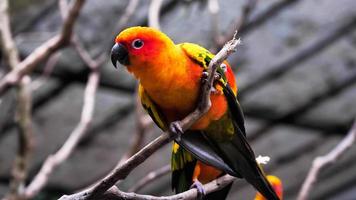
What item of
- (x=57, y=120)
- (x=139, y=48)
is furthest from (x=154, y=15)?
(x=57, y=120)

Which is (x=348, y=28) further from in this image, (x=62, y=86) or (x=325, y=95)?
(x=62, y=86)

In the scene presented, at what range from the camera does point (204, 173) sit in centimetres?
165

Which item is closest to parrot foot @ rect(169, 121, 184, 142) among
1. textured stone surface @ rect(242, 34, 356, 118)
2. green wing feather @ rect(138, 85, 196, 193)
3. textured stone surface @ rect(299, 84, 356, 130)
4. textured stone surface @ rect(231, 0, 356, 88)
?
green wing feather @ rect(138, 85, 196, 193)

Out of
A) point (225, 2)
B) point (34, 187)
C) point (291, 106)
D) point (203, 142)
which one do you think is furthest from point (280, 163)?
point (203, 142)

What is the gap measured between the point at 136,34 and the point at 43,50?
671 millimetres

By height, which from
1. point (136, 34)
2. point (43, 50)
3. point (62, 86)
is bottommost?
point (136, 34)

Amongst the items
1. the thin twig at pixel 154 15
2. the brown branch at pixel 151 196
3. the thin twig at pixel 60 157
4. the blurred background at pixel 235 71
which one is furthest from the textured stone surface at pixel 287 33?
the brown branch at pixel 151 196

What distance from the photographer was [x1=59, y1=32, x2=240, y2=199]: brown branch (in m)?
1.08

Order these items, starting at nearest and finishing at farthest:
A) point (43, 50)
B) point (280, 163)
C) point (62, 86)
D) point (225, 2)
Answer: point (43, 50) < point (225, 2) < point (62, 86) < point (280, 163)

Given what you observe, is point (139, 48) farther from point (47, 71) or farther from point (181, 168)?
point (47, 71)

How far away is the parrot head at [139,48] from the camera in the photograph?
1342mm

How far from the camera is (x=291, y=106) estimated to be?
3117 millimetres

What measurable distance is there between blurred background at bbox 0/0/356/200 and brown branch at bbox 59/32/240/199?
37.1 inches

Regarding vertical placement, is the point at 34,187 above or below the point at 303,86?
below
